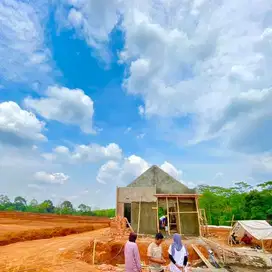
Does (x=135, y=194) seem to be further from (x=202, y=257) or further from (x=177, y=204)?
(x=202, y=257)

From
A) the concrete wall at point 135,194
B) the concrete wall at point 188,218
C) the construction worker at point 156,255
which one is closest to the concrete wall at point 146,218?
the concrete wall at point 135,194

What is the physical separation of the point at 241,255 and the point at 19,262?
11.5 m

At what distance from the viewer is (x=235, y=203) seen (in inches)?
1422

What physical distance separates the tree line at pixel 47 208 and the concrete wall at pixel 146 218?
6166 centimetres

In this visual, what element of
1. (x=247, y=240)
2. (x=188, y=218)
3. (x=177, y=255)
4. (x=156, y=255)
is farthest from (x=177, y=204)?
(x=156, y=255)

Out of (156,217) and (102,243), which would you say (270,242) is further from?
(102,243)

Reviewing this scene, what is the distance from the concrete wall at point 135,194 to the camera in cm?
1795

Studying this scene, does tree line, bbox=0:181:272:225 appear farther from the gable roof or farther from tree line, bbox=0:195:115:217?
tree line, bbox=0:195:115:217

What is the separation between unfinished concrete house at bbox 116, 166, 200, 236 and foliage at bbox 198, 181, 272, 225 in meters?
9.05

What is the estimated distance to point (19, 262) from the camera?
386 inches

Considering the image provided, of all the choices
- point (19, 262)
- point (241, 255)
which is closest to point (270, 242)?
point (241, 255)

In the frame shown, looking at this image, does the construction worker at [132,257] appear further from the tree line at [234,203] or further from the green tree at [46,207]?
the green tree at [46,207]

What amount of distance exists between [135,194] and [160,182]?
222 centimetres

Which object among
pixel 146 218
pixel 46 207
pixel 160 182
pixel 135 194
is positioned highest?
pixel 46 207
